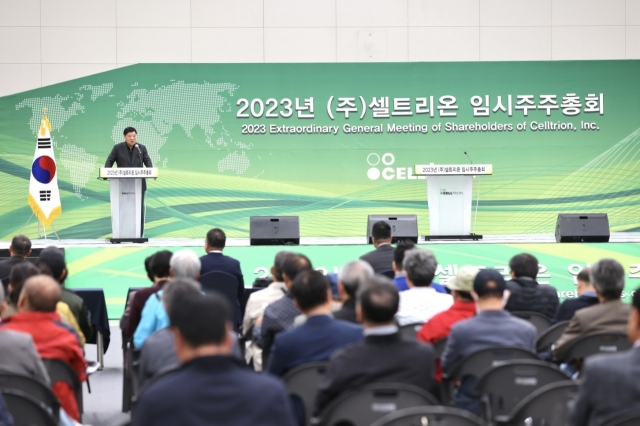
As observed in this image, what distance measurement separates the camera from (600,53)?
12.1 m

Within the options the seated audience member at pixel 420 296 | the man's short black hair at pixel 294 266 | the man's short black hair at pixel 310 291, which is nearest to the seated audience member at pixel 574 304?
the seated audience member at pixel 420 296

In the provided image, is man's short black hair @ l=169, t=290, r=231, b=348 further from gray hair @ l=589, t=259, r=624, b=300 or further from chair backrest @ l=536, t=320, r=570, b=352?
chair backrest @ l=536, t=320, r=570, b=352

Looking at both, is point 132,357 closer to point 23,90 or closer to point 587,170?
point 23,90

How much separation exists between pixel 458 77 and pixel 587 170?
7.60ft

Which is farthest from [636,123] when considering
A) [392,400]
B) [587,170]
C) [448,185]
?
[392,400]

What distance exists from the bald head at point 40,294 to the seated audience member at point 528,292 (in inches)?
98.2

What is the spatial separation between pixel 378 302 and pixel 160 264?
2115mm

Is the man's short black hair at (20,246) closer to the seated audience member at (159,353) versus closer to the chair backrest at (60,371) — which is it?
the chair backrest at (60,371)

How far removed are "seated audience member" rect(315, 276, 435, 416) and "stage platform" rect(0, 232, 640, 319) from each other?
480 centimetres

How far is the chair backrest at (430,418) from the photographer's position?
2.14 metres

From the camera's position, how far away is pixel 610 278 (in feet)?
11.9

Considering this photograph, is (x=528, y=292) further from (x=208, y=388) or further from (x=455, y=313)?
(x=208, y=388)

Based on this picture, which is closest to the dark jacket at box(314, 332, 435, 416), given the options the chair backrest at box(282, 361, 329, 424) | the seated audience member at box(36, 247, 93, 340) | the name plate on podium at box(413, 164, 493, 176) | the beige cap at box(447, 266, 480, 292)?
the chair backrest at box(282, 361, 329, 424)

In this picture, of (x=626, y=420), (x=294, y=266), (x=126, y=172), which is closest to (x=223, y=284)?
(x=294, y=266)
